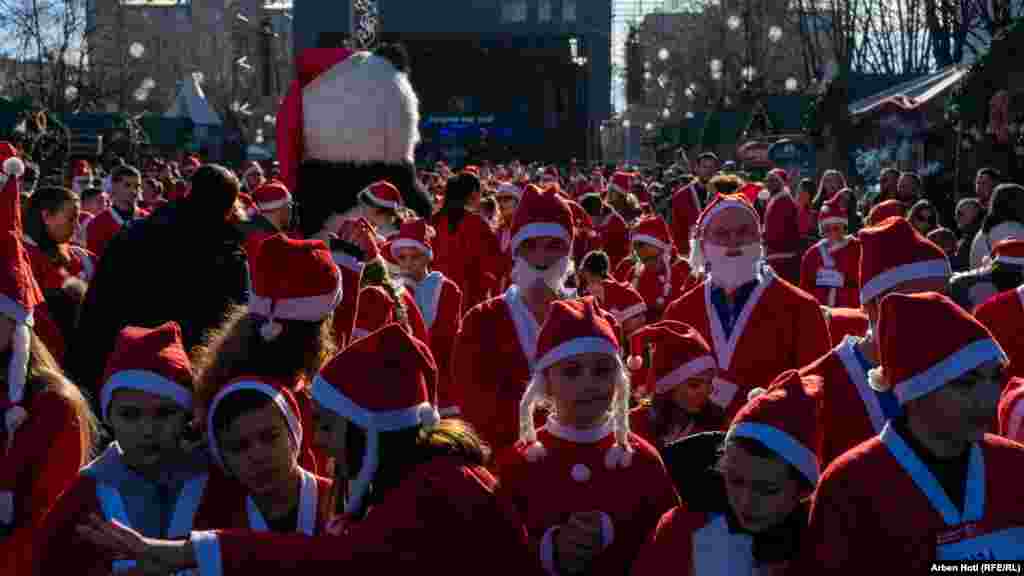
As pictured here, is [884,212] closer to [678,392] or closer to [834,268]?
[834,268]

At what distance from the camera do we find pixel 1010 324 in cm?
580

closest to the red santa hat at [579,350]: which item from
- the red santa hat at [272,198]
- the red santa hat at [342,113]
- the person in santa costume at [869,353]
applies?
the person in santa costume at [869,353]

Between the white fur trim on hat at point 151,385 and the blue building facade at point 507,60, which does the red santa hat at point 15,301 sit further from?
the blue building facade at point 507,60

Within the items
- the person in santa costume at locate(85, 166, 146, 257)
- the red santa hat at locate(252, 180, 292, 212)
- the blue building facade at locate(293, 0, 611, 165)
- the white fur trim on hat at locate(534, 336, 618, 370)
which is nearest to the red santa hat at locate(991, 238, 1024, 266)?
the white fur trim on hat at locate(534, 336, 618, 370)

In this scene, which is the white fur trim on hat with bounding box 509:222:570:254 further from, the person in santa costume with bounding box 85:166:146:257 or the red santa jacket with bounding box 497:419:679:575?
the person in santa costume with bounding box 85:166:146:257

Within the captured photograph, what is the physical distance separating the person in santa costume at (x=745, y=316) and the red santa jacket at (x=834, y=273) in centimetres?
398

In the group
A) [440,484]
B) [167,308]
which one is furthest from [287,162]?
[440,484]

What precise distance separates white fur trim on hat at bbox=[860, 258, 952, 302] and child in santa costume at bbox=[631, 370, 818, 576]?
164 cm

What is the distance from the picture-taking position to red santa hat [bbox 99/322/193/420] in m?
4.03

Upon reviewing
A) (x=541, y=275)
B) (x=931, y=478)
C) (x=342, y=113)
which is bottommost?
(x=931, y=478)

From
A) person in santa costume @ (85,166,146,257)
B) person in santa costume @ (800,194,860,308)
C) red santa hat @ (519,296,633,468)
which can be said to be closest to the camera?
red santa hat @ (519,296,633,468)

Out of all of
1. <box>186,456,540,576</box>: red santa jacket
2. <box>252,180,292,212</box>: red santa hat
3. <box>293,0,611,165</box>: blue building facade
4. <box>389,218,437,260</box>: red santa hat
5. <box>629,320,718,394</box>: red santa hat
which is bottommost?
<box>186,456,540,576</box>: red santa jacket

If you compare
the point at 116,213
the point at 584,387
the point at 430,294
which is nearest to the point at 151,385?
the point at 584,387

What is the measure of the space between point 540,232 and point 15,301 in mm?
2612
